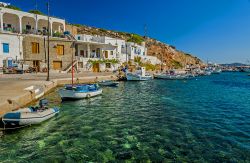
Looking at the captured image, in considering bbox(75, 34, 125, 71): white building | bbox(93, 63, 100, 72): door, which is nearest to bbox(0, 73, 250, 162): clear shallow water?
bbox(75, 34, 125, 71): white building

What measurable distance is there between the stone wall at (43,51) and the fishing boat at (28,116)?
27827 mm

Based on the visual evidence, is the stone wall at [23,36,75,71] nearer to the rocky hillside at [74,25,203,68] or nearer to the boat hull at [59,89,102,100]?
the boat hull at [59,89,102,100]

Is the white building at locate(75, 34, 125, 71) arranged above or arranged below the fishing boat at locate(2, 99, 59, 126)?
above

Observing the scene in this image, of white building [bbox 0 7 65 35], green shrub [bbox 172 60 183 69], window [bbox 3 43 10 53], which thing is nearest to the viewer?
window [bbox 3 43 10 53]

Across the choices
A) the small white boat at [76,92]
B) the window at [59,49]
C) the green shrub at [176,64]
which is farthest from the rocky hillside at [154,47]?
the small white boat at [76,92]

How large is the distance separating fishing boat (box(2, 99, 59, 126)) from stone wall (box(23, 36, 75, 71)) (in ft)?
91.3

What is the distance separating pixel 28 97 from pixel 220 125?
16124 mm

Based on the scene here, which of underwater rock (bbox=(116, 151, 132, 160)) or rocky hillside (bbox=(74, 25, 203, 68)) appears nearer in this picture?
underwater rock (bbox=(116, 151, 132, 160))

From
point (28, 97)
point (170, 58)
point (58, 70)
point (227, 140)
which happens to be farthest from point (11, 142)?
point (170, 58)

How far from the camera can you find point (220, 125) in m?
15.1

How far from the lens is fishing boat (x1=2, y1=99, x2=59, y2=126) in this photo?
1281cm

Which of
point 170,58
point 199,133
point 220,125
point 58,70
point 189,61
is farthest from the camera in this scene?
point 189,61

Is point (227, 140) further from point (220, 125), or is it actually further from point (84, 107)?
point (84, 107)

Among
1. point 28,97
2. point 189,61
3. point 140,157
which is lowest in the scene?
point 140,157
